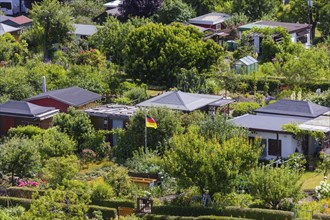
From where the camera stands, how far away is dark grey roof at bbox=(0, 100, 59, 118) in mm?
44750

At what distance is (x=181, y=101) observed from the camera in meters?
44.8

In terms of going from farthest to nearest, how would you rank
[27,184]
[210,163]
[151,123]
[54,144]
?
1. [54,144]
2. [151,123]
3. [27,184]
4. [210,163]

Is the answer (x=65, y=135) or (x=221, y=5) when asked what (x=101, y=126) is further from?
(x=221, y=5)

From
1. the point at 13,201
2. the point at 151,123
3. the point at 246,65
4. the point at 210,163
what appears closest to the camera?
the point at 210,163

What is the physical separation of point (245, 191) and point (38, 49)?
30931 mm

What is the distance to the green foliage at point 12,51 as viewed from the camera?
59.6 meters

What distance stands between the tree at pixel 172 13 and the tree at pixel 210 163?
35290 millimetres

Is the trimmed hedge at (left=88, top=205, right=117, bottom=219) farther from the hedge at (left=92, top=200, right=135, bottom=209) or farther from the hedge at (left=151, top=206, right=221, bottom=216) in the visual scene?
the hedge at (left=151, top=206, right=221, bottom=216)

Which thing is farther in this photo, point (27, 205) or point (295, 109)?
point (295, 109)

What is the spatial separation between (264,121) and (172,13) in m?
28.7

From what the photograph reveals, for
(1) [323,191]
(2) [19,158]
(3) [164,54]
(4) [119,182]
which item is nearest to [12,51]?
(3) [164,54]

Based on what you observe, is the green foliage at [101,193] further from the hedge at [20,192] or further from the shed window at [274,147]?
the shed window at [274,147]

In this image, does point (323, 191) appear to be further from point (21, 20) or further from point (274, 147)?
point (21, 20)

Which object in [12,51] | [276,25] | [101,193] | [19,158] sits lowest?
[101,193]
